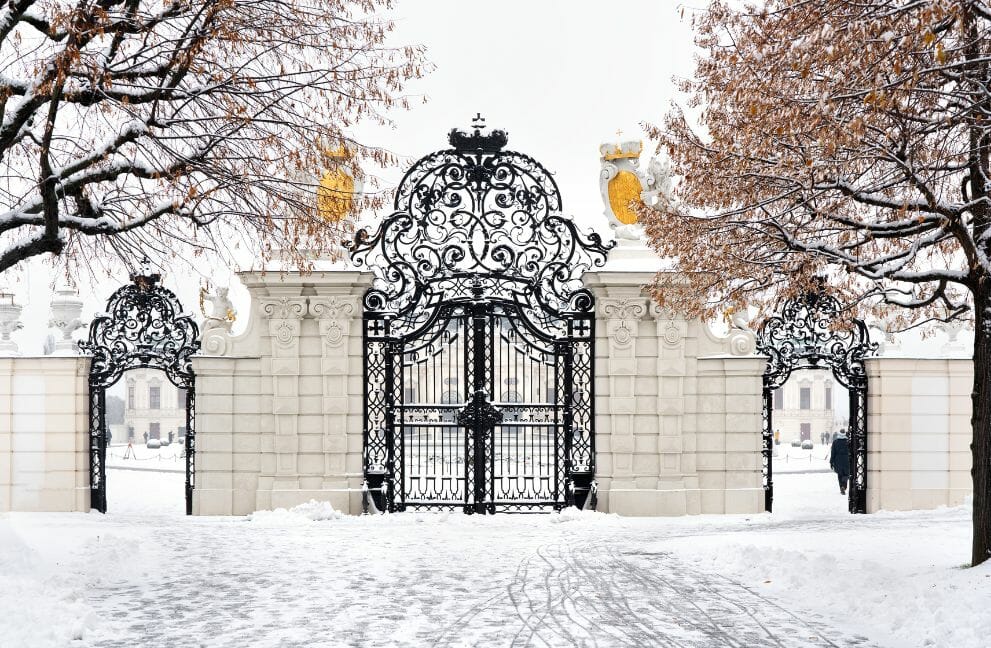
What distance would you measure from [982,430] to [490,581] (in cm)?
487

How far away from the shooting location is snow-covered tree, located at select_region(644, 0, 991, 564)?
8672 mm

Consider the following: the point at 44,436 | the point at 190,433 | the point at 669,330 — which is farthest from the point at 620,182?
the point at 44,436

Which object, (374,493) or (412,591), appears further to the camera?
(374,493)

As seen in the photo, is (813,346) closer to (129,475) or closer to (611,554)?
(611,554)

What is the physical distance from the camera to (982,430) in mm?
10219

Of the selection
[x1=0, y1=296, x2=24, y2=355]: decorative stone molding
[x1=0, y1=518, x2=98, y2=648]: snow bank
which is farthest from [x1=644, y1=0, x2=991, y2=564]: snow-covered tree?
[x1=0, y1=296, x2=24, y2=355]: decorative stone molding

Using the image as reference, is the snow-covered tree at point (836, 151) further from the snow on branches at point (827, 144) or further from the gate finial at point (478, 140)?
the gate finial at point (478, 140)

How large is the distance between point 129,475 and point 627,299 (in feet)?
61.8

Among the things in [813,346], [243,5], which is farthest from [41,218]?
[813,346]

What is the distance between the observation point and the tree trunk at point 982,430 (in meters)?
9.99

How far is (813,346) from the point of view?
16875mm

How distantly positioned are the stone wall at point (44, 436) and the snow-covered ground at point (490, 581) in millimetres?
687

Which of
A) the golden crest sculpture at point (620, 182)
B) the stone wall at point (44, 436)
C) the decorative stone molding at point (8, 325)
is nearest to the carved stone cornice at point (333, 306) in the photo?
the stone wall at point (44, 436)

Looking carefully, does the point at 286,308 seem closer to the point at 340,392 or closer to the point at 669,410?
the point at 340,392
